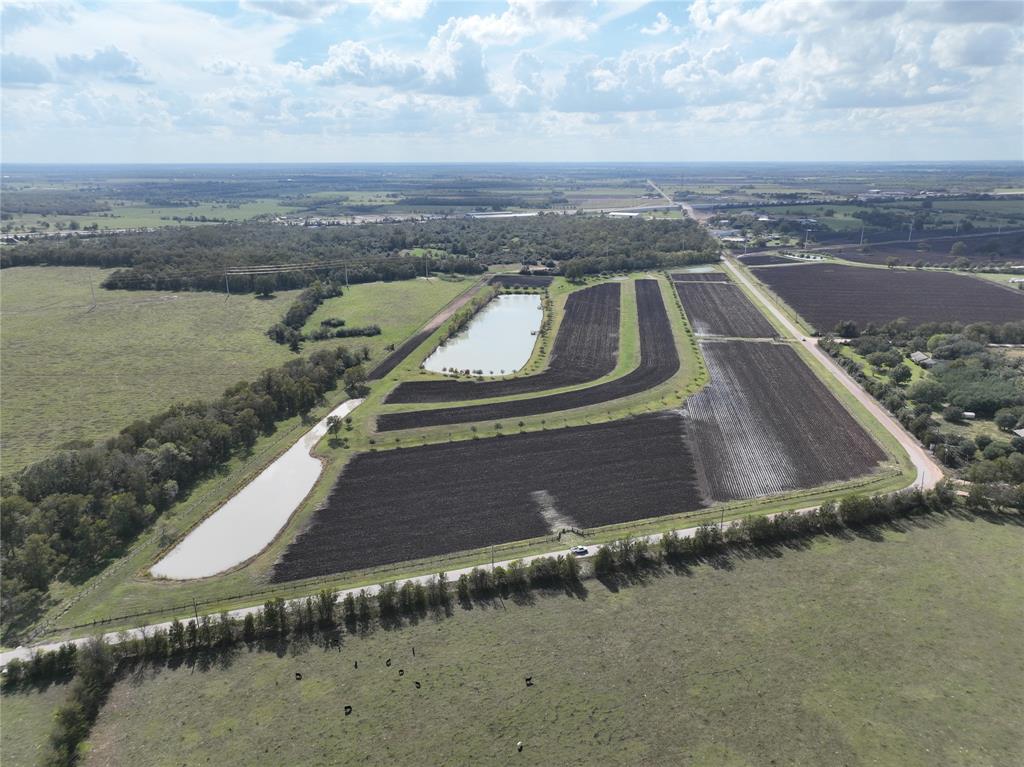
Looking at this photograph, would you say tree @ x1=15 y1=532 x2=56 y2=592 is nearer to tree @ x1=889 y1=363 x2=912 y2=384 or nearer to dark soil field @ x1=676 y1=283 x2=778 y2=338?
tree @ x1=889 y1=363 x2=912 y2=384

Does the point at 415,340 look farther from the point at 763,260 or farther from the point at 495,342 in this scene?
the point at 763,260

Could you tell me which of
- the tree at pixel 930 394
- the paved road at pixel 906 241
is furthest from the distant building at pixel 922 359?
the paved road at pixel 906 241

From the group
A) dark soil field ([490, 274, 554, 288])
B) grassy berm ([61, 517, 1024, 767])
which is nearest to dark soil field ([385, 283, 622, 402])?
dark soil field ([490, 274, 554, 288])

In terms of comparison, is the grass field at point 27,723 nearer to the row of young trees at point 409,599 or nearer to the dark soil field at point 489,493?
the row of young trees at point 409,599

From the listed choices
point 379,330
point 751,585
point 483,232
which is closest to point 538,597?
point 751,585

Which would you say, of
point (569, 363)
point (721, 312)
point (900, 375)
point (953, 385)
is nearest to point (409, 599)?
point (569, 363)

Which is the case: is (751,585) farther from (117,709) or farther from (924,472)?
(117,709)

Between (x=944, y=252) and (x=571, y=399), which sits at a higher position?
(x=944, y=252)
